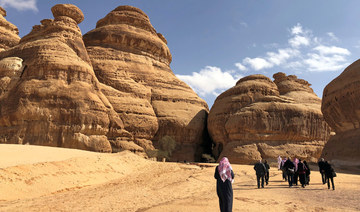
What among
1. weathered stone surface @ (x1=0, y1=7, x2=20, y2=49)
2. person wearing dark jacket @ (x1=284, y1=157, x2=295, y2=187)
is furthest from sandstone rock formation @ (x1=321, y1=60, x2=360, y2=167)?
weathered stone surface @ (x1=0, y1=7, x2=20, y2=49)

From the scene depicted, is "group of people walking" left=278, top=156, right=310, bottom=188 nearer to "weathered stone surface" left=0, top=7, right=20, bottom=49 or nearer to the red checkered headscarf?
the red checkered headscarf

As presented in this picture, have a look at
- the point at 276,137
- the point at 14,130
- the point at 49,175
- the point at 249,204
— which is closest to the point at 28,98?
the point at 14,130

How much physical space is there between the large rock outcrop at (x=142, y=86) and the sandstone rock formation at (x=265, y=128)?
167 inches

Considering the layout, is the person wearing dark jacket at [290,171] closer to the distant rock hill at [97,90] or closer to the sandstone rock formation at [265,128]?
the distant rock hill at [97,90]

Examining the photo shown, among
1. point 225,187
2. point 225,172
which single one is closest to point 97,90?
point 225,172

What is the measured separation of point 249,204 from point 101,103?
24408 millimetres

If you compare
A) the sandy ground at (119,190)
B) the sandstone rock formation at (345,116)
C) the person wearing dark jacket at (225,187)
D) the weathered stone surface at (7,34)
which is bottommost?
the sandy ground at (119,190)

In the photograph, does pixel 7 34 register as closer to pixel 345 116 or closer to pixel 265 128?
pixel 265 128

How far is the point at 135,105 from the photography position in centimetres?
3581

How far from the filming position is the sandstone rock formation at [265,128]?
3300 centimetres

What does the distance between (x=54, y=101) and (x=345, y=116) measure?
25.5m

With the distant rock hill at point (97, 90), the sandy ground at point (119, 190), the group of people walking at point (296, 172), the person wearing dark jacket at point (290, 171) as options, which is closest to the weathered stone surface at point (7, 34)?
the distant rock hill at point (97, 90)

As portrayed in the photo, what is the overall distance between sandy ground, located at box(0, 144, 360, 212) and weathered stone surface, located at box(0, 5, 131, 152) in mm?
8379

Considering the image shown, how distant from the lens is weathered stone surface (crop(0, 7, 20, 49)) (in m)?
45.1
